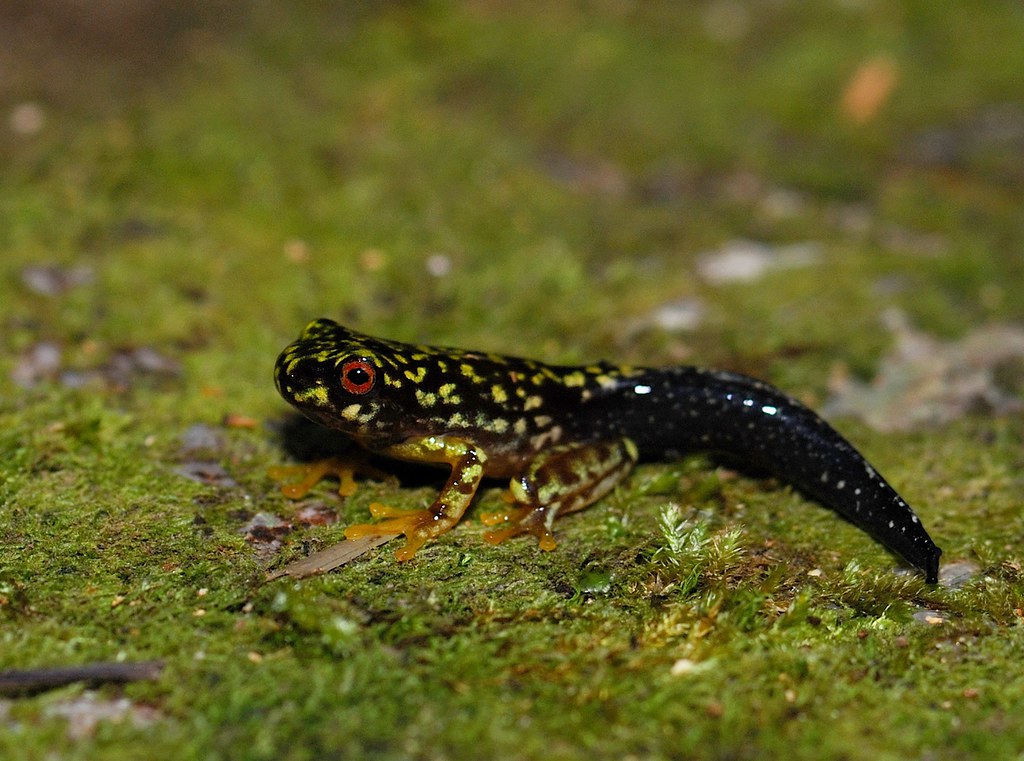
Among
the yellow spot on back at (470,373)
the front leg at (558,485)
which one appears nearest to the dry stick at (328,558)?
the front leg at (558,485)

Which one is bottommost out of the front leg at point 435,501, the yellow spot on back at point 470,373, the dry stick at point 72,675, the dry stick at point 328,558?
the dry stick at point 72,675

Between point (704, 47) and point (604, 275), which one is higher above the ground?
point (704, 47)

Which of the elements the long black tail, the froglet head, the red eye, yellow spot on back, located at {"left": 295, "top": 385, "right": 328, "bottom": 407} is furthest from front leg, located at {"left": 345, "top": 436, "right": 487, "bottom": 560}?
the long black tail

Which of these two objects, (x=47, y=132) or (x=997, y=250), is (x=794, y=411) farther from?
(x=47, y=132)

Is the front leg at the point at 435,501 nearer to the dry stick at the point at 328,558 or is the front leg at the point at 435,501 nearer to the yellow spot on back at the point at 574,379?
the dry stick at the point at 328,558

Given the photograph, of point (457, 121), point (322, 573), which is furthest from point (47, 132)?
point (322, 573)
